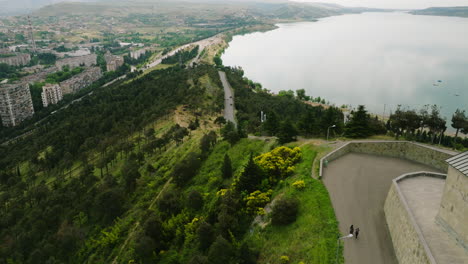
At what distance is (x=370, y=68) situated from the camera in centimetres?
7044

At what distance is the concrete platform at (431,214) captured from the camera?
31.8ft

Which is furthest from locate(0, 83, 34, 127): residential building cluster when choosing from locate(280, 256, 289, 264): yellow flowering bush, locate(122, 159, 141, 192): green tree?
locate(280, 256, 289, 264): yellow flowering bush

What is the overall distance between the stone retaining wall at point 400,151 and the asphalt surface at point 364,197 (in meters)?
0.37

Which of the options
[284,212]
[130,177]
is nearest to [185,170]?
[130,177]

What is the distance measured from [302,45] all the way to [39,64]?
7666cm

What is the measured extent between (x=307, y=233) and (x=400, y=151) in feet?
30.3

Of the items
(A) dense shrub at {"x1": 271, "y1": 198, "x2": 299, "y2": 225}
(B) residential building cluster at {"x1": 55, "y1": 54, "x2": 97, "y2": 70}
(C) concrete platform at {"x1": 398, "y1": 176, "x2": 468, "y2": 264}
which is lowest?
(B) residential building cluster at {"x1": 55, "y1": 54, "x2": 97, "y2": 70}

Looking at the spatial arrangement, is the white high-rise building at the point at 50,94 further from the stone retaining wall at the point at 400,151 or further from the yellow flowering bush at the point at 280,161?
the stone retaining wall at the point at 400,151

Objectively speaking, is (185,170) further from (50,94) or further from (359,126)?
(50,94)

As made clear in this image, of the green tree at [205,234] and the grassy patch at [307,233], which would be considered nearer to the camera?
the grassy patch at [307,233]

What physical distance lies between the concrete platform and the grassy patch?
2.76 meters

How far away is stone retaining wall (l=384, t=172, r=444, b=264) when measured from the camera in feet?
32.0

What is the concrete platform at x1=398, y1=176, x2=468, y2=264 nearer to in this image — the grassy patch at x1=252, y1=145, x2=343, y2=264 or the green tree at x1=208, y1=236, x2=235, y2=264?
the grassy patch at x1=252, y1=145, x2=343, y2=264

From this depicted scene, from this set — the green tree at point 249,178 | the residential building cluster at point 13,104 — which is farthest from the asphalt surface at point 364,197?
the residential building cluster at point 13,104
